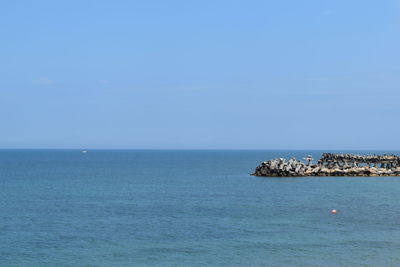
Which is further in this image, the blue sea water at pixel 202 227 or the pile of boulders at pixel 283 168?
the pile of boulders at pixel 283 168

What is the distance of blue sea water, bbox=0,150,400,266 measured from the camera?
3431cm

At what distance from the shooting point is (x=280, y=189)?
77.3 m

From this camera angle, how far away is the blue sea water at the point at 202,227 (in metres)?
34.3

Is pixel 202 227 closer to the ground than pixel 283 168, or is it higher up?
closer to the ground

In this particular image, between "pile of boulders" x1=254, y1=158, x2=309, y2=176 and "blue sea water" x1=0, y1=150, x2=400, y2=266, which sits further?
"pile of boulders" x1=254, y1=158, x2=309, y2=176

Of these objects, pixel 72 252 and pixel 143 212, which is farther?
pixel 143 212

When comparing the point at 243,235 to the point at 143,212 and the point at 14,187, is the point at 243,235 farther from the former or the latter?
the point at 14,187

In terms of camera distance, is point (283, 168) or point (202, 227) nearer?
point (202, 227)

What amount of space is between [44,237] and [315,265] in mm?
20163

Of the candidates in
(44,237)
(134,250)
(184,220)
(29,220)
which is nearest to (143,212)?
(184,220)

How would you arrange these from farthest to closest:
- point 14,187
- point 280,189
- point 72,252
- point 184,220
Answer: point 14,187
point 280,189
point 184,220
point 72,252

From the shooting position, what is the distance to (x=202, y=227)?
44906mm

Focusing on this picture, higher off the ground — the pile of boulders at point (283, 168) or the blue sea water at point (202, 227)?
the pile of boulders at point (283, 168)

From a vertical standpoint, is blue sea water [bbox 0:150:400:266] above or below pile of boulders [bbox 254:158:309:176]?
below
